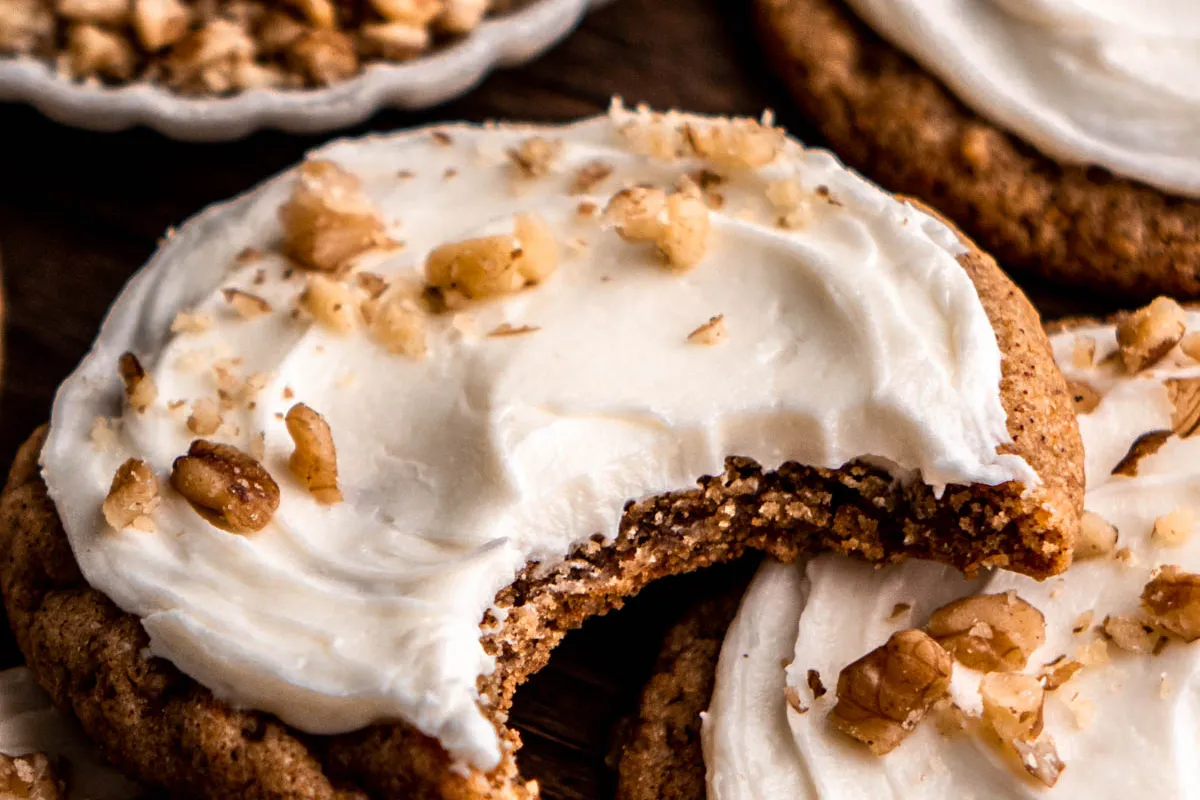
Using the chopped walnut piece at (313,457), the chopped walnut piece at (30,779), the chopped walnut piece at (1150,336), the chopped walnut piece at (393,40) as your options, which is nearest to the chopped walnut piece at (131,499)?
the chopped walnut piece at (313,457)

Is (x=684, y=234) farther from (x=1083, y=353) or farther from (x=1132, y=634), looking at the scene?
(x=1132, y=634)

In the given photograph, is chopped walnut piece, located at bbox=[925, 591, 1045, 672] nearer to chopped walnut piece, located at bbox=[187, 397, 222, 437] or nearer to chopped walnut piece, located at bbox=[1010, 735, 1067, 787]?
chopped walnut piece, located at bbox=[1010, 735, 1067, 787]

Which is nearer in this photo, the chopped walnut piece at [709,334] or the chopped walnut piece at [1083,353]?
the chopped walnut piece at [709,334]

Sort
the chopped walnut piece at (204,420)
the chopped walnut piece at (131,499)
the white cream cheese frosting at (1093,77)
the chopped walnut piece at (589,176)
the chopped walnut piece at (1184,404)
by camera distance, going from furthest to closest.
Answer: the white cream cheese frosting at (1093,77)
the chopped walnut piece at (589,176)
the chopped walnut piece at (1184,404)
the chopped walnut piece at (204,420)
the chopped walnut piece at (131,499)

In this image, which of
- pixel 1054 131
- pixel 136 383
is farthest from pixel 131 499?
pixel 1054 131

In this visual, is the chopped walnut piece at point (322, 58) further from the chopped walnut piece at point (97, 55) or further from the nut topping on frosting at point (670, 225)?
the nut topping on frosting at point (670, 225)

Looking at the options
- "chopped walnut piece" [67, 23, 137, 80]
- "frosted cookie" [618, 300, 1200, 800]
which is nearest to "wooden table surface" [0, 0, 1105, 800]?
"chopped walnut piece" [67, 23, 137, 80]

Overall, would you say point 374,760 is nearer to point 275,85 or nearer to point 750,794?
point 750,794
